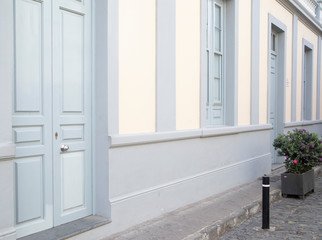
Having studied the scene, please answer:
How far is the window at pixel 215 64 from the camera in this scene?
6.86 meters

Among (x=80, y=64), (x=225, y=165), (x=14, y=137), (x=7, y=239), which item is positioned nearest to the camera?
(x=7, y=239)

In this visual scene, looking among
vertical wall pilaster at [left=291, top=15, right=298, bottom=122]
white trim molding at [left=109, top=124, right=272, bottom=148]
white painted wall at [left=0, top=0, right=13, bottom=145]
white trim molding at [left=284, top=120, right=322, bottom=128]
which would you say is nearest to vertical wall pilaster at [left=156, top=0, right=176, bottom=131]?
white trim molding at [left=109, top=124, right=272, bottom=148]

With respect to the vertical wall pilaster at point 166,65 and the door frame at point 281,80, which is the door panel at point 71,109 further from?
the door frame at point 281,80

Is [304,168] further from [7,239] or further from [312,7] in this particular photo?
[312,7]

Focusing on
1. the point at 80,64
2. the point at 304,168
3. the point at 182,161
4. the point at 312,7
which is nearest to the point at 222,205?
the point at 182,161

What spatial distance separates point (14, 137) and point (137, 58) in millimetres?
1887

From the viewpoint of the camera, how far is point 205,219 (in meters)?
4.98

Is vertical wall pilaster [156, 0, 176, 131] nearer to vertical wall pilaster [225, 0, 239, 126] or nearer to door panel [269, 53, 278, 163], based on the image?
vertical wall pilaster [225, 0, 239, 126]

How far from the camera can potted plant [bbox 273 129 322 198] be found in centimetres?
686

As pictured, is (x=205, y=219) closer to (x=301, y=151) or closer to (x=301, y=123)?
(x=301, y=151)

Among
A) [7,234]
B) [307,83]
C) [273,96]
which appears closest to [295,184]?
[273,96]

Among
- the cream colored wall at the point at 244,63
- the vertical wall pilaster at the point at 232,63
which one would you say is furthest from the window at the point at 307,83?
the vertical wall pilaster at the point at 232,63

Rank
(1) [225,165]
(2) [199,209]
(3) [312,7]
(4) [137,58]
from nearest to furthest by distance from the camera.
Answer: (4) [137,58], (2) [199,209], (1) [225,165], (3) [312,7]

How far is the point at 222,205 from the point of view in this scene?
576 centimetres
